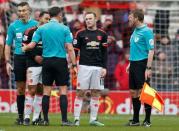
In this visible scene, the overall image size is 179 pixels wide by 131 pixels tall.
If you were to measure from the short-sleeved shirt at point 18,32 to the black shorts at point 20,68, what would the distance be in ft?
0.36

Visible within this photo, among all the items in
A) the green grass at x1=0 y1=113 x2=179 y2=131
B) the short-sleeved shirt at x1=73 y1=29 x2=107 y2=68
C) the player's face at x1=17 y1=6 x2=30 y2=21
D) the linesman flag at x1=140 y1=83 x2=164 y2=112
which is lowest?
the green grass at x1=0 y1=113 x2=179 y2=131

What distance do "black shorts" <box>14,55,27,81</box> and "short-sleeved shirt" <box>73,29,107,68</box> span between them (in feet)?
3.85

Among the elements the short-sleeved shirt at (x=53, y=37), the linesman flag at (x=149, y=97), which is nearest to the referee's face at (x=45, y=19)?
the short-sleeved shirt at (x=53, y=37)

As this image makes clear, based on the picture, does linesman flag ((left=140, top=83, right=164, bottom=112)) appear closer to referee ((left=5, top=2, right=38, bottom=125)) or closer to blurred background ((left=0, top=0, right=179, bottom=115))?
referee ((left=5, top=2, right=38, bottom=125))

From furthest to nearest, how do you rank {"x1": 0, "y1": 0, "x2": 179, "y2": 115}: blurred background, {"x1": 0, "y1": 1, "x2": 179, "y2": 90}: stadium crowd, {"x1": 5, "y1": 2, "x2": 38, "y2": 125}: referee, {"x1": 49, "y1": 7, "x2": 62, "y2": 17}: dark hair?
{"x1": 0, "y1": 1, "x2": 179, "y2": 90}: stadium crowd
{"x1": 0, "y1": 0, "x2": 179, "y2": 115}: blurred background
{"x1": 5, "y1": 2, "x2": 38, "y2": 125}: referee
{"x1": 49, "y1": 7, "x2": 62, "y2": 17}: dark hair

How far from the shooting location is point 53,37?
55.7 feet

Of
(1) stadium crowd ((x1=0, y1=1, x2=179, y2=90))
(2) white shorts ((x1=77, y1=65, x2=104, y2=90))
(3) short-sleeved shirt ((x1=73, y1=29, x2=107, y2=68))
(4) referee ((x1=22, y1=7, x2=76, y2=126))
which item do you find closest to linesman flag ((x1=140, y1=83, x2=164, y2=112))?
(2) white shorts ((x1=77, y1=65, x2=104, y2=90))

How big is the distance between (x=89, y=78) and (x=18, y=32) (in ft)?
5.89

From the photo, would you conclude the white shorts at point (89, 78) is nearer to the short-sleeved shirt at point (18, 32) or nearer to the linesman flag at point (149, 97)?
the linesman flag at point (149, 97)

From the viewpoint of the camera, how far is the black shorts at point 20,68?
17906 mm

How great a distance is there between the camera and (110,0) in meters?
26.0

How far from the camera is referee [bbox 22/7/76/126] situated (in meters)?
16.9

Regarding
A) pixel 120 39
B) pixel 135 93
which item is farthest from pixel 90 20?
pixel 120 39

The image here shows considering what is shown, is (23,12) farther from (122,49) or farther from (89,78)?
(122,49)
